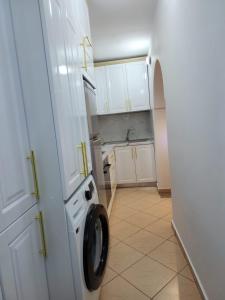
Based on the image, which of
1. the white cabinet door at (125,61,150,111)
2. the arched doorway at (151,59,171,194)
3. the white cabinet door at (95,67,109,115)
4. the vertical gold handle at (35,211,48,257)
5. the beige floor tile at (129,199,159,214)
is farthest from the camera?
the white cabinet door at (95,67,109,115)

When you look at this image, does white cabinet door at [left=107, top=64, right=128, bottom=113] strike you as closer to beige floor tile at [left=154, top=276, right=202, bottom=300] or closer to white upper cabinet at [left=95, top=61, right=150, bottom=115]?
white upper cabinet at [left=95, top=61, right=150, bottom=115]

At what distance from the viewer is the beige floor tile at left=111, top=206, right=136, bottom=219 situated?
10.3 ft

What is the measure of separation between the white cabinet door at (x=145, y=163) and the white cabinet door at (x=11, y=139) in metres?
3.27

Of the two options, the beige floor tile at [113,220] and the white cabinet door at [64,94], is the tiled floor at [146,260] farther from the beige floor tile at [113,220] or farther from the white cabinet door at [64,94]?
the white cabinet door at [64,94]

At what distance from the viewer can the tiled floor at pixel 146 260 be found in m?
1.71

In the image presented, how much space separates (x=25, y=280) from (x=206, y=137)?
1.13m

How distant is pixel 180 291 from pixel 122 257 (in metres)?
0.65

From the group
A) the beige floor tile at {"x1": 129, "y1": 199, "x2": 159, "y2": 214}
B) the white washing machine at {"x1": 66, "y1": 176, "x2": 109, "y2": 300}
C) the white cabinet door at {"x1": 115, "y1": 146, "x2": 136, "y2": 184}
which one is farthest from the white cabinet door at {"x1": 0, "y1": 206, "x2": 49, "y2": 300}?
the white cabinet door at {"x1": 115, "y1": 146, "x2": 136, "y2": 184}

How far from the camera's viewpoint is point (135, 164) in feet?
14.1

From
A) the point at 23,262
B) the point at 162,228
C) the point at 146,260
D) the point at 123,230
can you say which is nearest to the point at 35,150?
the point at 23,262

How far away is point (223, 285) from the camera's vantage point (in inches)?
46.0

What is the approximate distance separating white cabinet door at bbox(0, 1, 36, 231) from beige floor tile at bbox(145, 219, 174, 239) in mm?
1846

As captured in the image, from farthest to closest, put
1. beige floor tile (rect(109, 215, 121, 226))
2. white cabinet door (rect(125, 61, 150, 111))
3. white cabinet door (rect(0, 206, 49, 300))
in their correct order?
white cabinet door (rect(125, 61, 150, 111))
beige floor tile (rect(109, 215, 121, 226))
white cabinet door (rect(0, 206, 49, 300))

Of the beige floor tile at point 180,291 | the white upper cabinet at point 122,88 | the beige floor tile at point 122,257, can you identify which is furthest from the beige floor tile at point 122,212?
the white upper cabinet at point 122,88
